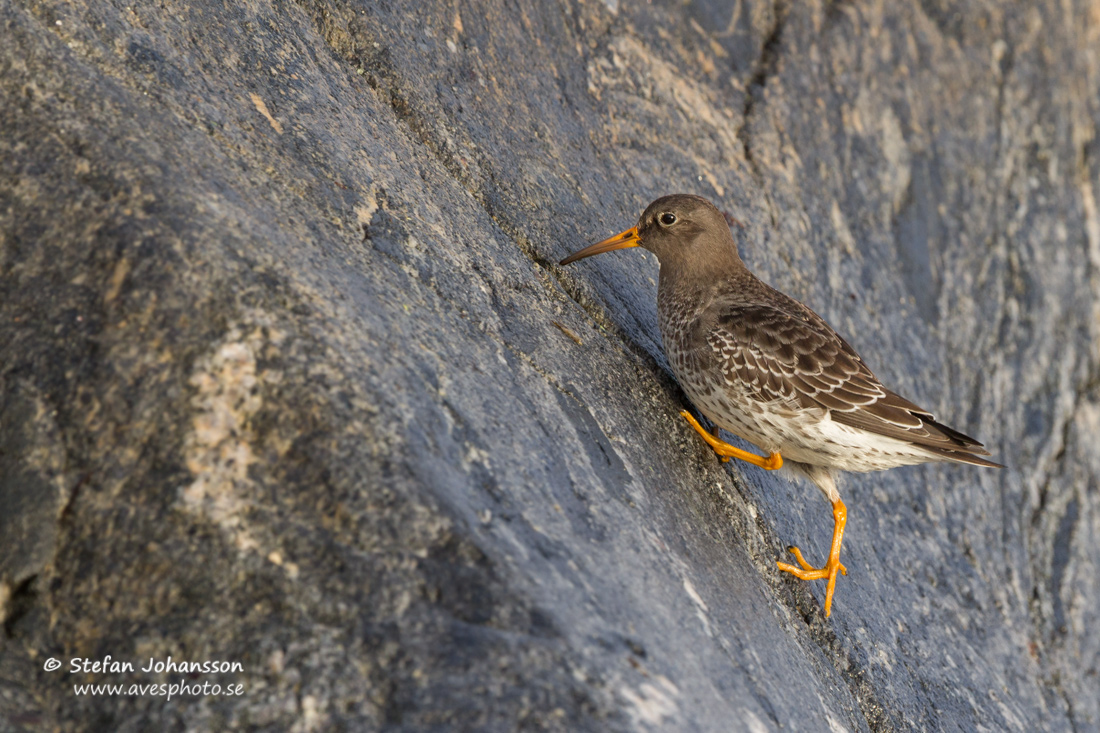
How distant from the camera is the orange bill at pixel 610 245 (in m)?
5.21

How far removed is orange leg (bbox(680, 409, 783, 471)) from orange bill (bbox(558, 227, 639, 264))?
97 centimetres

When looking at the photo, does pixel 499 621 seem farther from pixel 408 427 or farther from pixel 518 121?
pixel 518 121

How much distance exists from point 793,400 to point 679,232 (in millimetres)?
1251

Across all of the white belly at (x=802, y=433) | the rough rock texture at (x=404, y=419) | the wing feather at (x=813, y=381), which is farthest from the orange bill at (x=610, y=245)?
the white belly at (x=802, y=433)

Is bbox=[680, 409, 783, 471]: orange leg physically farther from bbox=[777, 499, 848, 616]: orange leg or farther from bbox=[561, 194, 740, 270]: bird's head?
bbox=[561, 194, 740, 270]: bird's head

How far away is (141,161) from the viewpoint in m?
3.35

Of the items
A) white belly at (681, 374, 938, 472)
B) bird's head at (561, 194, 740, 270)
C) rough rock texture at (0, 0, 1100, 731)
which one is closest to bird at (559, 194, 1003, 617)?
white belly at (681, 374, 938, 472)

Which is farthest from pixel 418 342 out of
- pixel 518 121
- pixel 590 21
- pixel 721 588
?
pixel 590 21

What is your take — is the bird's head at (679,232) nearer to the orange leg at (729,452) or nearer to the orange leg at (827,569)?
the orange leg at (729,452)

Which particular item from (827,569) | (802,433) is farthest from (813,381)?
(827,569)

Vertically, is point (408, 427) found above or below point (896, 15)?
below

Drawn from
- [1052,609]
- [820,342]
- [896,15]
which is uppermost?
[896,15]

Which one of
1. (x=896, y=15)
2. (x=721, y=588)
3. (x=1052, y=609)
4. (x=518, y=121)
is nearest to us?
(x=721, y=588)

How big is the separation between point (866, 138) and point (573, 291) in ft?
15.4
